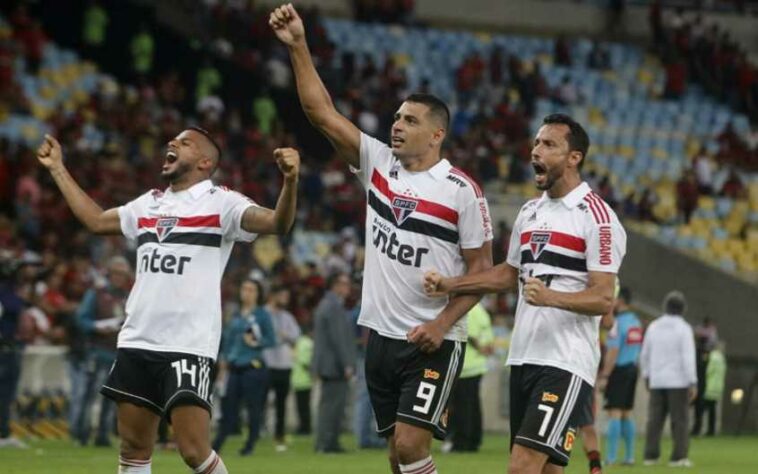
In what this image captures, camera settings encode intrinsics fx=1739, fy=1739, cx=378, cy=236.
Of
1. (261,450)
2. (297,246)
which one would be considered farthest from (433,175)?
(297,246)

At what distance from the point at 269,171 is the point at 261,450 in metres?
11.1

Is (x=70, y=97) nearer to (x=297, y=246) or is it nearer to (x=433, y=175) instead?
(x=297, y=246)

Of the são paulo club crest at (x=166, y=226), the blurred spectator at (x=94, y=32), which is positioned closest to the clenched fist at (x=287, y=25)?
the são paulo club crest at (x=166, y=226)

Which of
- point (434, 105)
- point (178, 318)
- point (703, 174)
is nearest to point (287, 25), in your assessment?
point (434, 105)

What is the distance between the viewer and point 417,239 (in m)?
10.2

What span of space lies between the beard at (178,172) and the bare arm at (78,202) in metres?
0.50

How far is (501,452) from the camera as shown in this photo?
2202 centimetres

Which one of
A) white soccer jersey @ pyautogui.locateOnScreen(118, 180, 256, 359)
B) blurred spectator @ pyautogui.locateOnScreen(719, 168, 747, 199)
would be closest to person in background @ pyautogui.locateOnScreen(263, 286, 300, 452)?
white soccer jersey @ pyautogui.locateOnScreen(118, 180, 256, 359)

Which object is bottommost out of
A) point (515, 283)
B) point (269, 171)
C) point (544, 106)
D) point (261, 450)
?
point (261, 450)

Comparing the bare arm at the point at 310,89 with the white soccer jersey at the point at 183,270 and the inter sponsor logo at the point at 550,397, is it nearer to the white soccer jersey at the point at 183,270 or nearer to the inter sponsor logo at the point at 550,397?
the white soccer jersey at the point at 183,270

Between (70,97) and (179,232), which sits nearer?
(179,232)

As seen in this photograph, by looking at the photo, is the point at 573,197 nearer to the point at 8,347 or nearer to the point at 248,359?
the point at 248,359

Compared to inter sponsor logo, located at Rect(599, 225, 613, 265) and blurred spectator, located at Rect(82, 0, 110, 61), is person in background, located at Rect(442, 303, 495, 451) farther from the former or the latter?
blurred spectator, located at Rect(82, 0, 110, 61)

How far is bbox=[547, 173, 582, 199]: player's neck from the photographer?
33.2ft
